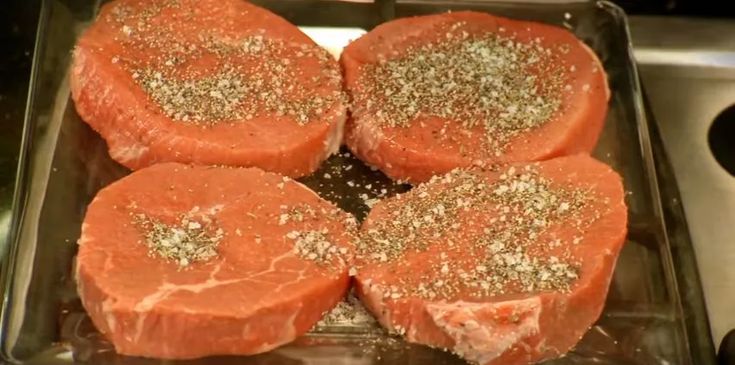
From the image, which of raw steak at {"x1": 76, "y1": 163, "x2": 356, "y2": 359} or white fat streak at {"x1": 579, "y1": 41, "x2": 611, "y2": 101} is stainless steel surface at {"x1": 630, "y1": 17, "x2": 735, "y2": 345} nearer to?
white fat streak at {"x1": 579, "y1": 41, "x2": 611, "y2": 101}

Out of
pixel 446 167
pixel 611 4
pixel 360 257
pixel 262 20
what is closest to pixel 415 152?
pixel 446 167

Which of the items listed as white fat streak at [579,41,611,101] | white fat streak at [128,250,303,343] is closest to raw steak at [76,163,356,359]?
white fat streak at [128,250,303,343]

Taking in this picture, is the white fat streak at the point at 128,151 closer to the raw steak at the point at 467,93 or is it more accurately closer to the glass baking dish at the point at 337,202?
the glass baking dish at the point at 337,202

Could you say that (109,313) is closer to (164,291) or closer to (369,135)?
(164,291)

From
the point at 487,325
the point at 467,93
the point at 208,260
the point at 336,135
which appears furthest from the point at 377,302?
the point at 467,93

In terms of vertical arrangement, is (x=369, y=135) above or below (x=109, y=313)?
above

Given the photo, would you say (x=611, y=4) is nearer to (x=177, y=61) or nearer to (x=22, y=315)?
(x=177, y=61)

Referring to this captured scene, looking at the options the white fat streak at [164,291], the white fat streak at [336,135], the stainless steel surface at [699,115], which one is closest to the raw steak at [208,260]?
the white fat streak at [164,291]
